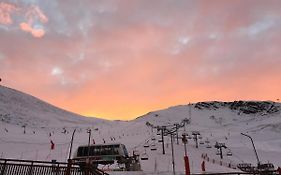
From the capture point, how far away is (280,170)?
85.6 feet

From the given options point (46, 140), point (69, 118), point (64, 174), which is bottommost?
point (64, 174)

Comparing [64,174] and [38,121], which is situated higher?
[38,121]

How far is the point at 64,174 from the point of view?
23469 mm

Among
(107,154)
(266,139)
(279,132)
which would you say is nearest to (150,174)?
(107,154)

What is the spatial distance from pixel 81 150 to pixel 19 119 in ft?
425

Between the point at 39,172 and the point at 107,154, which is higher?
the point at 107,154

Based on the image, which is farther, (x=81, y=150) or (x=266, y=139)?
(x=266, y=139)

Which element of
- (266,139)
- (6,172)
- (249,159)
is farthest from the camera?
(266,139)

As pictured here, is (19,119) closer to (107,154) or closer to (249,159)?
(249,159)

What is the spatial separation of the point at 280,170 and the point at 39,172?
1771cm

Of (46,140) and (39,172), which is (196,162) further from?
(46,140)

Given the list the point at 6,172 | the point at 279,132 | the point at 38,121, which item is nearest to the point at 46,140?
the point at 38,121

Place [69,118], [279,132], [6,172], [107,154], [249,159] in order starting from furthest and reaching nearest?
[69,118] → [279,132] → [249,159] → [107,154] → [6,172]

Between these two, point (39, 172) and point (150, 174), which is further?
point (150, 174)
